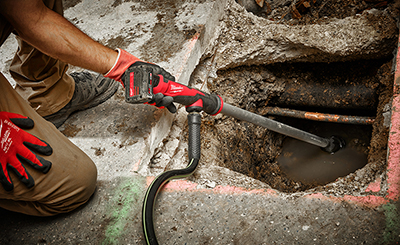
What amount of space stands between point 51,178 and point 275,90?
191cm

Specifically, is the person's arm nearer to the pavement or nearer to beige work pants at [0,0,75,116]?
beige work pants at [0,0,75,116]

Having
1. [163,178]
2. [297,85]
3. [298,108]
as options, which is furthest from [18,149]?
[298,108]

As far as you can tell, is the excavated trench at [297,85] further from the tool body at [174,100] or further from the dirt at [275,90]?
the tool body at [174,100]

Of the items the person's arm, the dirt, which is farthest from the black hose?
the person's arm

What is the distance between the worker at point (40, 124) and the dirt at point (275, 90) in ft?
2.22

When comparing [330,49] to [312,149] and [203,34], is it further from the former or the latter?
[312,149]

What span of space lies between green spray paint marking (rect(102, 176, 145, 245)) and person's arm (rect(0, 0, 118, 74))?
616 millimetres

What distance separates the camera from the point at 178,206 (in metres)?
1.21

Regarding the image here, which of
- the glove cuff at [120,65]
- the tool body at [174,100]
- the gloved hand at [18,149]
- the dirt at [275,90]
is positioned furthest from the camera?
the dirt at [275,90]

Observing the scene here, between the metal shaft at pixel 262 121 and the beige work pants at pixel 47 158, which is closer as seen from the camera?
the beige work pants at pixel 47 158

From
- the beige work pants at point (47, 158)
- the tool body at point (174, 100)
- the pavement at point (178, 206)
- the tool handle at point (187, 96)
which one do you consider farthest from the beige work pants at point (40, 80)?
the tool handle at point (187, 96)

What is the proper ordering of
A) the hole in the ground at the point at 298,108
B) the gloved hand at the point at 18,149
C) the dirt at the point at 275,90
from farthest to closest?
1. the hole in the ground at the point at 298,108
2. the dirt at the point at 275,90
3. the gloved hand at the point at 18,149

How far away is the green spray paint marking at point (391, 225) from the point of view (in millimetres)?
960

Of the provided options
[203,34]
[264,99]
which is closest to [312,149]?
[264,99]
